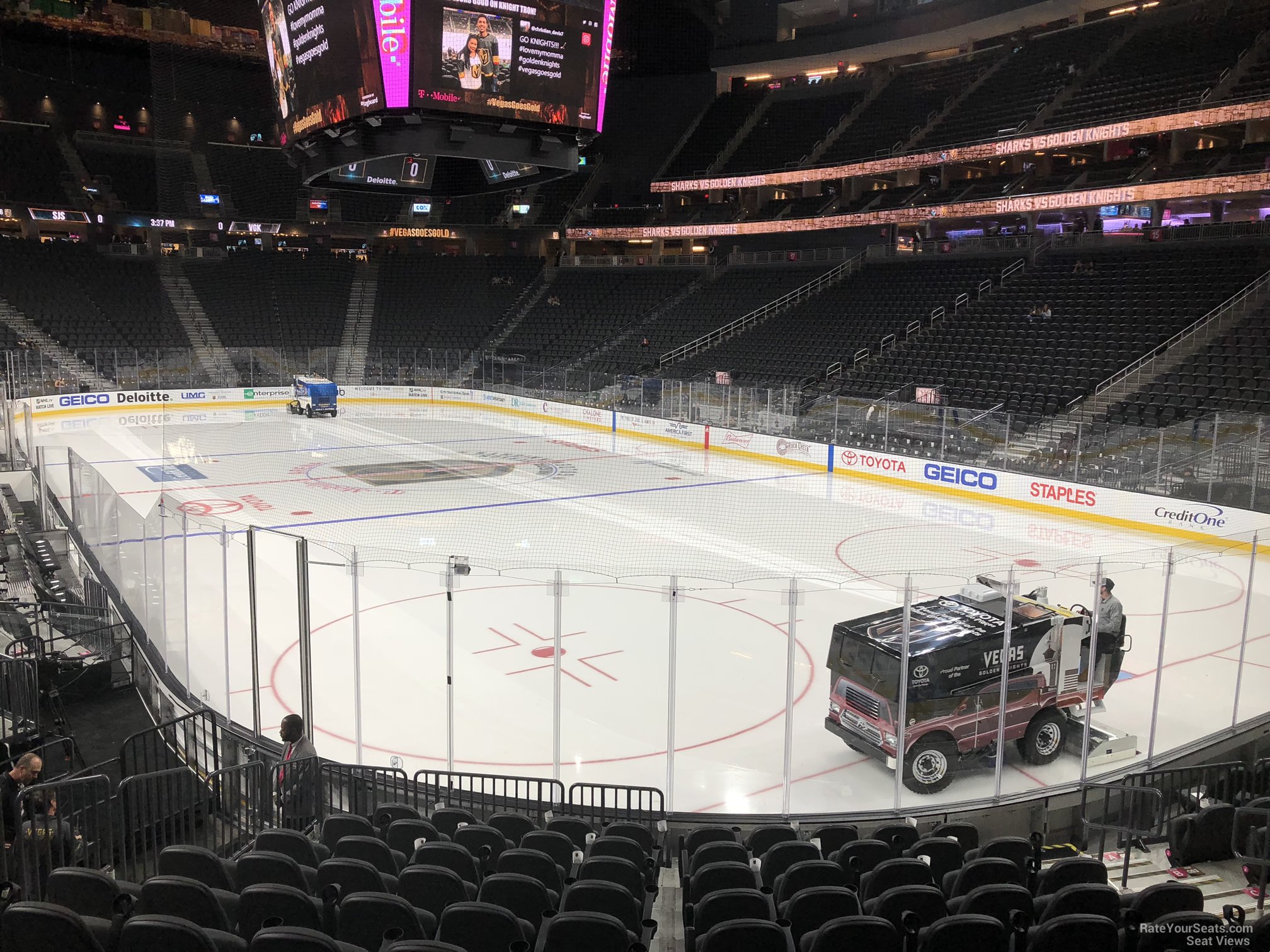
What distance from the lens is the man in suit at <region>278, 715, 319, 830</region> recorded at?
21.8 feet

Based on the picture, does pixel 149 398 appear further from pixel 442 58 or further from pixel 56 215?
pixel 442 58

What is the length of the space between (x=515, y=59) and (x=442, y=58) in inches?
43.4

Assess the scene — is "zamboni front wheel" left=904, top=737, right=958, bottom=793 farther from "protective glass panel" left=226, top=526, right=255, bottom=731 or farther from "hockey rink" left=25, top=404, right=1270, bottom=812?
"protective glass panel" left=226, top=526, right=255, bottom=731

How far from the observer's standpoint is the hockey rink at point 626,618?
823 centimetres

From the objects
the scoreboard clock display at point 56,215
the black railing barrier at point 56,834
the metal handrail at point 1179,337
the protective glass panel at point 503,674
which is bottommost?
the protective glass panel at point 503,674

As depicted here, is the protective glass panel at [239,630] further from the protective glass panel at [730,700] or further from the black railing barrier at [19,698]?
the protective glass panel at [730,700]

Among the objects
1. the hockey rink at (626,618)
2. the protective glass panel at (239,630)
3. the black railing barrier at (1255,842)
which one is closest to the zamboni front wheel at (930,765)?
the hockey rink at (626,618)

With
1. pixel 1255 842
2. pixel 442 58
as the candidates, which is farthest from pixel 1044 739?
pixel 442 58

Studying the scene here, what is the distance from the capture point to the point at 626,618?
11742 millimetres

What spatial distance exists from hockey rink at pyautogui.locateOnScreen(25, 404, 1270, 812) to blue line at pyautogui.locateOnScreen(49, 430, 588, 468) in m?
4.47

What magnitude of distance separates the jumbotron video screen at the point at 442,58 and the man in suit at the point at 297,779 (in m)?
8.87

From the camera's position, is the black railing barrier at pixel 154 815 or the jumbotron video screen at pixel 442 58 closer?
the black railing barrier at pixel 154 815

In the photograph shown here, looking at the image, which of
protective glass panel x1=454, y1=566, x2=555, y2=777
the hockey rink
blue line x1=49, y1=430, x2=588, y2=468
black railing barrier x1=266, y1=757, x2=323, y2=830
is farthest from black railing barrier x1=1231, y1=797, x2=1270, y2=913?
blue line x1=49, y1=430, x2=588, y2=468

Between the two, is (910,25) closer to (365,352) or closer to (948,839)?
(365,352)
